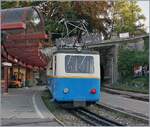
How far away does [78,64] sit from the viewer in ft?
62.5

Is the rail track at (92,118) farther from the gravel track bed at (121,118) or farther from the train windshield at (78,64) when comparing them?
the train windshield at (78,64)

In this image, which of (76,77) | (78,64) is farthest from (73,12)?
(76,77)

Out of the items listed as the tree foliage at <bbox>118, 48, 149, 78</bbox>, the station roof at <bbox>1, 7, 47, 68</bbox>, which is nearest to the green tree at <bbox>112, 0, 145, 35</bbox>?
the tree foliage at <bbox>118, 48, 149, 78</bbox>

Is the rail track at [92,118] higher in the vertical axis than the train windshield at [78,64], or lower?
lower

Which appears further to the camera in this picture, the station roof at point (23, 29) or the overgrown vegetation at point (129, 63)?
the overgrown vegetation at point (129, 63)

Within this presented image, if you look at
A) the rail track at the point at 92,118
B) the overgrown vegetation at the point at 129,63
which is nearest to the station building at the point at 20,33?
the rail track at the point at 92,118

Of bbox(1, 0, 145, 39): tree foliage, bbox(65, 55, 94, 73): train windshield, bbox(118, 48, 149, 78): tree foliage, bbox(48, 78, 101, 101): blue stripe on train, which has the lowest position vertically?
bbox(48, 78, 101, 101): blue stripe on train

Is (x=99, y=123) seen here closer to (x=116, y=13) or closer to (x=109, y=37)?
(x=109, y=37)

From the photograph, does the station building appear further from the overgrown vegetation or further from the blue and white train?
the overgrown vegetation

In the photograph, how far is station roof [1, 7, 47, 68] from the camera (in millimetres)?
18572

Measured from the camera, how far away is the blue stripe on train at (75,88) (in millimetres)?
18641

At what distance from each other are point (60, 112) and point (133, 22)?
54.4 meters

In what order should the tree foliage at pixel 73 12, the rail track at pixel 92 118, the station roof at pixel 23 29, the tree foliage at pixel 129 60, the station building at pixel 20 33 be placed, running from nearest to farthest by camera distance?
1. the rail track at pixel 92 118
2. the station roof at pixel 23 29
3. the station building at pixel 20 33
4. the tree foliage at pixel 73 12
5. the tree foliage at pixel 129 60

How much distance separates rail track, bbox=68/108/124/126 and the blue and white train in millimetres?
491
